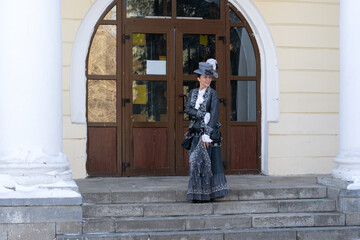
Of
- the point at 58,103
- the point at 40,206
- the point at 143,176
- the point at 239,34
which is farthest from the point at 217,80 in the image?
the point at 40,206

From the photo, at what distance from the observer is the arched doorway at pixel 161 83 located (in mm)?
7938

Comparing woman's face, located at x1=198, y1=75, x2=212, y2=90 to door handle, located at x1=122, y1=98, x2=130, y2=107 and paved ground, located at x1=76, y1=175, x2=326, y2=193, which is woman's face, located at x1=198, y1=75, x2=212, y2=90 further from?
door handle, located at x1=122, y1=98, x2=130, y2=107

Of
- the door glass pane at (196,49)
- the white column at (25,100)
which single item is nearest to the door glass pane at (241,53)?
the door glass pane at (196,49)

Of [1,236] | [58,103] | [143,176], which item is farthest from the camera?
[143,176]

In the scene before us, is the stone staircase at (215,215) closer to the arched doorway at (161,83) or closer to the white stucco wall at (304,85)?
the arched doorway at (161,83)

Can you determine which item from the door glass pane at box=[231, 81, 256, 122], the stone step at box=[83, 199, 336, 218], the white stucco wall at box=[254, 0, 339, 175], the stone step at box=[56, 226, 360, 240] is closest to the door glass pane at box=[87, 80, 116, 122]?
the door glass pane at box=[231, 81, 256, 122]

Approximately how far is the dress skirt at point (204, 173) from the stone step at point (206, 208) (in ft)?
0.37

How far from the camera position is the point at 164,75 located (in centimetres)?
806

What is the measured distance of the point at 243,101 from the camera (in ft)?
27.3

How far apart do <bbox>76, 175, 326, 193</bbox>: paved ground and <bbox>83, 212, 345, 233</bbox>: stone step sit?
558mm

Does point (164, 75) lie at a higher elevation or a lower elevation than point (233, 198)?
higher

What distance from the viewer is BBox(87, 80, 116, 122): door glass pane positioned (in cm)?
790

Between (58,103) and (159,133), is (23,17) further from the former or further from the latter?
(159,133)

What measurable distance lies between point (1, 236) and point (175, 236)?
1.75 meters
